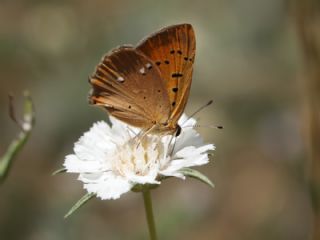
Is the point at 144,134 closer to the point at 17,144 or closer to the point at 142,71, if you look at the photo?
the point at 142,71

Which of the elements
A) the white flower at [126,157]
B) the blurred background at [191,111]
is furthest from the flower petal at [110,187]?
the blurred background at [191,111]

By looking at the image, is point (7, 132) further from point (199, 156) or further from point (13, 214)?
point (199, 156)

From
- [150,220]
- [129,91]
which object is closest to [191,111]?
[129,91]

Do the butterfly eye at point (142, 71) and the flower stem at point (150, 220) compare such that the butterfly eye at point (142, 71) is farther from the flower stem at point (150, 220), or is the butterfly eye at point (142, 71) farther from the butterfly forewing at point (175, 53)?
the flower stem at point (150, 220)

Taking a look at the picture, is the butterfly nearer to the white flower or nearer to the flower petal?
the white flower

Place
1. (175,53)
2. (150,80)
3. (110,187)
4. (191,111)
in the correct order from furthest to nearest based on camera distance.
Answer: (191,111) < (150,80) < (175,53) < (110,187)

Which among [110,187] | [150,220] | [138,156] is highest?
[138,156]

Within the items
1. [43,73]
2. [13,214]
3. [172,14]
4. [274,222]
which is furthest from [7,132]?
[274,222]
